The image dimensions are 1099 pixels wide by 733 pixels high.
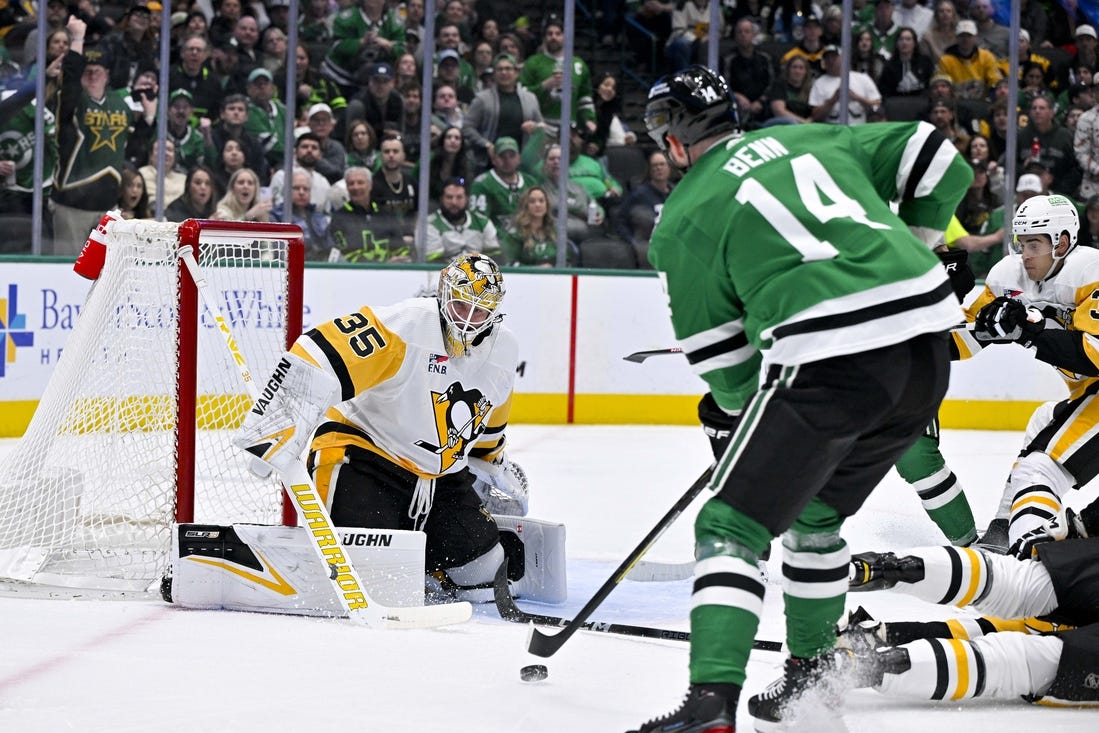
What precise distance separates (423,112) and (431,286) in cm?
90

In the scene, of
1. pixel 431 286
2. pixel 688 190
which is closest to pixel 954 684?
pixel 688 190

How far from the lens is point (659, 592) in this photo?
12.0 feet

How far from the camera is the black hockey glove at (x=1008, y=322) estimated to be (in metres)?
3.53

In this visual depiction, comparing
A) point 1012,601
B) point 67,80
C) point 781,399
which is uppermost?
point 67,80

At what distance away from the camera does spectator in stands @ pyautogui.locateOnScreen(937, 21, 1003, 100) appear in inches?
303

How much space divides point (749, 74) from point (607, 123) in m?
0.92

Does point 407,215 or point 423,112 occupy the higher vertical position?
point 423,112

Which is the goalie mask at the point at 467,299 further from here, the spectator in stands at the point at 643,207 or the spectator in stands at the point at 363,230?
the spectator in stands at the point at 643,207

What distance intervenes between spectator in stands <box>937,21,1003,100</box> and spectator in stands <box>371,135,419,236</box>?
10.1ft

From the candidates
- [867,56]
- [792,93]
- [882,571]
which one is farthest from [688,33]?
[882,571]

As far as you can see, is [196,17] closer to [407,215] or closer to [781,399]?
[407,215]

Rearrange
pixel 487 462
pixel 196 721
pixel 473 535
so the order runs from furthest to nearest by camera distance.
A: pixel 487 462, pixel 473 535, pixel 196 721

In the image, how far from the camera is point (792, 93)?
792 centimetres

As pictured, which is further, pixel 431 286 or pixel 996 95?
pixel 996 95
